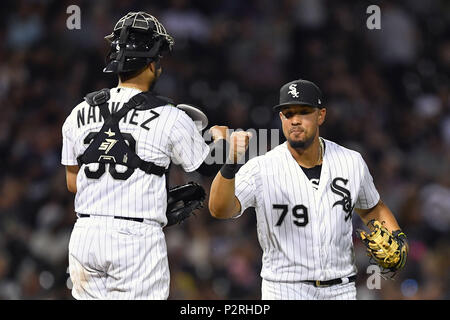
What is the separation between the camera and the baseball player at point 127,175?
13.3ft

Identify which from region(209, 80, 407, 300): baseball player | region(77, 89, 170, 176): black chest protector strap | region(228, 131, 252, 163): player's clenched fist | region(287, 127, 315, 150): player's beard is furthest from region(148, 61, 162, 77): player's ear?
region(287, 127, 315, 150): player's beard

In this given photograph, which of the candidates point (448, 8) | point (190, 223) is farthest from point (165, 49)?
point (448, 8)

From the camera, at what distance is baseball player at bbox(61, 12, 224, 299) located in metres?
4.06

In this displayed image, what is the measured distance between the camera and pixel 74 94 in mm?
8906

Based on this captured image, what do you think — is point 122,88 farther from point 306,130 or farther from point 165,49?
point 306,130

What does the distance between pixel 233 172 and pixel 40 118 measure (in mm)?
5100

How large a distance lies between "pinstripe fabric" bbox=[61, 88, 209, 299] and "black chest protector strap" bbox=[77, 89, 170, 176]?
0.08 feet

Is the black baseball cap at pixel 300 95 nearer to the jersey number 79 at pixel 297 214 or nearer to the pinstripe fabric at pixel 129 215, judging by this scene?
the jersey number 79 at pixel 297 214

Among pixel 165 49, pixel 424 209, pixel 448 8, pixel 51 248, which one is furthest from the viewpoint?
pixel 448 8

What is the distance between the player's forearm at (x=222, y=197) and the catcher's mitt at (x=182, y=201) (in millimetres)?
130

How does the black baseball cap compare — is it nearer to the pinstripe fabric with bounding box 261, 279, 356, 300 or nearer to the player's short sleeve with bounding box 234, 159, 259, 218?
the player's short sleeve with bounding box 234, 159, 259, 218

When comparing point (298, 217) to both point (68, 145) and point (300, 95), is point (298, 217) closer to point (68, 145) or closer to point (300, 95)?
point (300, 95)

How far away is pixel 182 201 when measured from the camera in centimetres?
444
